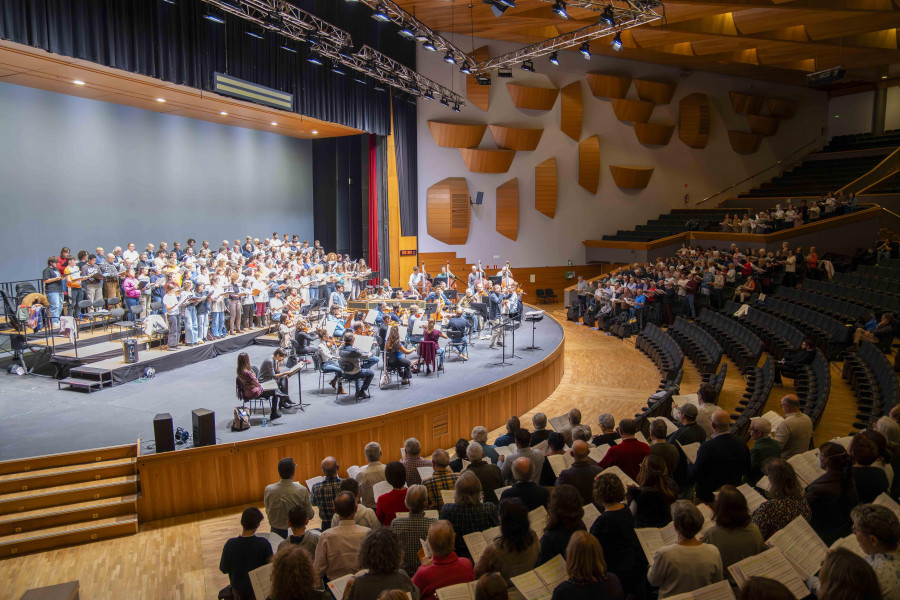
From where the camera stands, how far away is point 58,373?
8.88m

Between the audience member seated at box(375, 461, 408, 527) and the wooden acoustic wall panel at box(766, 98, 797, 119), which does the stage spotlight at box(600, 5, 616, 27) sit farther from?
the wooden acoustic wall panel at box(766, 98, 797, 119)

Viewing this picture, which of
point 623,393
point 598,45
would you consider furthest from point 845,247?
point 623,393

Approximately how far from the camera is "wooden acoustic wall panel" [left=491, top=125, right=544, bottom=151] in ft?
60.8

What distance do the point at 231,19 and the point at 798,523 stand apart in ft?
39.2

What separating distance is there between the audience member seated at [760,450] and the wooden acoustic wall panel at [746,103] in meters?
19.9

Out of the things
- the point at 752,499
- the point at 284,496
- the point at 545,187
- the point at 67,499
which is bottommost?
the point at 67,499

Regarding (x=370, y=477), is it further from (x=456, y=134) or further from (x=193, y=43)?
(x=456, y=134)

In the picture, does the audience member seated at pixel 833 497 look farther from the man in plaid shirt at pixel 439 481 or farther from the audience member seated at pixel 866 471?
the man in plaid shirt at pixel 439 481

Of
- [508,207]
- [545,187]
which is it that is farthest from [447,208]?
[545,187]

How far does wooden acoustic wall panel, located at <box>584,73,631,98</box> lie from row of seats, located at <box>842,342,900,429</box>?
1310cm

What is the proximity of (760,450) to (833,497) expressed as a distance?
3.12 feet

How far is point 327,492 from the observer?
4273 millimetres

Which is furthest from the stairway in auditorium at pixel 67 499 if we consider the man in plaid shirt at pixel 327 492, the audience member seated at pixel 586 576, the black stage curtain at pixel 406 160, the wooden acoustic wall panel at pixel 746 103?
the wooden acoustic wall panel at pixel 746 103

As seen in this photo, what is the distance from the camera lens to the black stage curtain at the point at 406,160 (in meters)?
17.4
